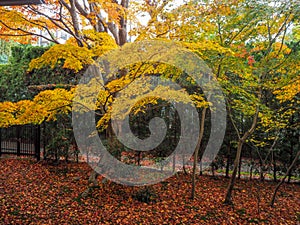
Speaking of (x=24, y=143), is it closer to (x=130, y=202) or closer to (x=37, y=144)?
(x=37, y=144)

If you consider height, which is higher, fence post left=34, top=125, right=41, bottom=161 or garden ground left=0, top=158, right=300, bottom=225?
fence post left=34, top=125, right=41, bottom=161

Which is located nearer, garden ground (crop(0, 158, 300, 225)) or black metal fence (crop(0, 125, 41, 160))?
garden ground (crop(0, 158, 300, 225))

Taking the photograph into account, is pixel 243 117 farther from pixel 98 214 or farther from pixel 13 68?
pixel 13 68

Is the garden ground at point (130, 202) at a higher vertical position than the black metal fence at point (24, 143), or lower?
lower

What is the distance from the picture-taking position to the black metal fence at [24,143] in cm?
698

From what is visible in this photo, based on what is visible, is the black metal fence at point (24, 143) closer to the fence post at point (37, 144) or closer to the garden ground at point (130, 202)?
the fence post at point (37, 144)

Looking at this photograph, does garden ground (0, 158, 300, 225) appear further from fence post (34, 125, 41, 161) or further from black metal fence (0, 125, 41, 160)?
black metal fence (0, 125, 41, 160)

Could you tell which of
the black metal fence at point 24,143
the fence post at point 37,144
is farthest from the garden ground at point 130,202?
the black metal fence at point 24,143

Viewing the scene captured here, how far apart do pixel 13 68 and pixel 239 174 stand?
9.10 m

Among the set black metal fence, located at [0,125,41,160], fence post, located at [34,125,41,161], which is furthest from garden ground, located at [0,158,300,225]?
black metal fence, located at [0,125,41,160]

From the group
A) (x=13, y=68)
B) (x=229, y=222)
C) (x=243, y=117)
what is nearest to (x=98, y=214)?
(x=229, y=222)

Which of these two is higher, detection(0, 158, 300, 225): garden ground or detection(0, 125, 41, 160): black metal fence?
detection(0, 125, 41, 160): black metal fence

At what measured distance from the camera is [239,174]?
20.5ft

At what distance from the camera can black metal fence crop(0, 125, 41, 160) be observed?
6.98 m
